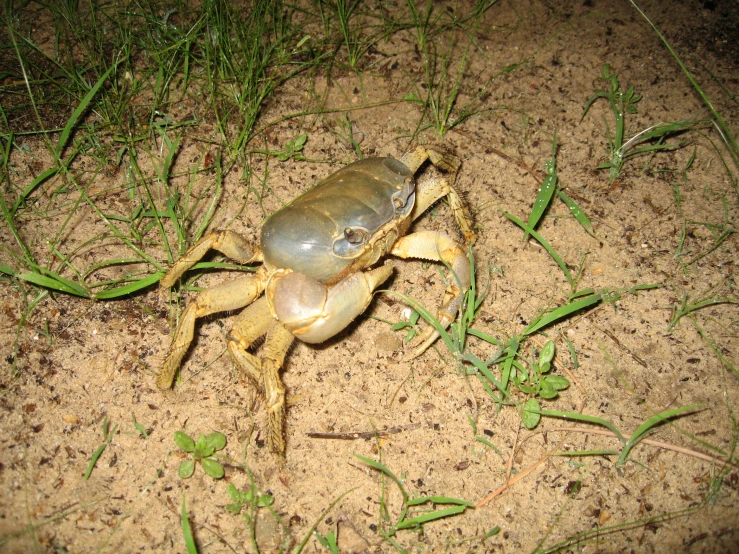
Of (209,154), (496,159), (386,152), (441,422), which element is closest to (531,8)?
(496,159)

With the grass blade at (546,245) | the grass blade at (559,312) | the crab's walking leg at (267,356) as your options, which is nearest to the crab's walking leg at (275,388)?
the crab's walking leg at (267,356)

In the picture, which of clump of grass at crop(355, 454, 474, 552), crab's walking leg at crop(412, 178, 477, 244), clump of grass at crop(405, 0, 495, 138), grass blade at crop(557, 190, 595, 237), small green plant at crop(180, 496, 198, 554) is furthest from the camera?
clump of grass at crop(405, 0, 495, 138)

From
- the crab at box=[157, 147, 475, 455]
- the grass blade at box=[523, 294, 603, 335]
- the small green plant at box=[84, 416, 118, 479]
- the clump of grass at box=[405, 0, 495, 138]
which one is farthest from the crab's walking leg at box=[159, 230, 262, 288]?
the clump of grass at box=[405, 0, 495, 138]

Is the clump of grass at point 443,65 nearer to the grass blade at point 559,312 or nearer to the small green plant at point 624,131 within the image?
the small green plant at point 624,131

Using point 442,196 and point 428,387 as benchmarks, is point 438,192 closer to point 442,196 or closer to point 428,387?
point 442,196

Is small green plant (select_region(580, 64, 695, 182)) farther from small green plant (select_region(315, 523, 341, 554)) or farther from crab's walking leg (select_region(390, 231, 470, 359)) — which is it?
small green plant (select_region(315, 523, 341, 554))

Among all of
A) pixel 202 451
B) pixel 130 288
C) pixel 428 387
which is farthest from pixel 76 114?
pixel 428 387

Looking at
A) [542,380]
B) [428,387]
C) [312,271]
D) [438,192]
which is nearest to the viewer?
[312,271]
